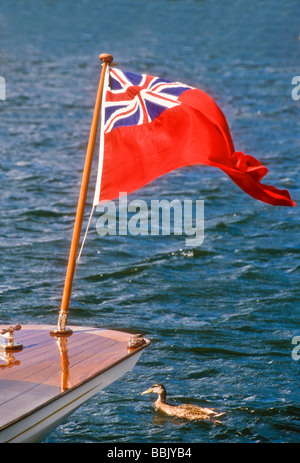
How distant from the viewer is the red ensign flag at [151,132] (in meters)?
11.2

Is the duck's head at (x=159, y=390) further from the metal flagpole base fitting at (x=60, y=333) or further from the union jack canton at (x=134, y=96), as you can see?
the union jack canton at (x=134, y=96)

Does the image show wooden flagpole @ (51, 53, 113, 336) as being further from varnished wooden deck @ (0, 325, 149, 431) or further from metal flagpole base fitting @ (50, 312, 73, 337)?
varnished wooden deck @ (0, 325, 149, 431)

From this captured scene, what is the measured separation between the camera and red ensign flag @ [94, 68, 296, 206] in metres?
11.2

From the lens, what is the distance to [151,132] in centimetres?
1141

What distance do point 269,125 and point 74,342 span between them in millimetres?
25713

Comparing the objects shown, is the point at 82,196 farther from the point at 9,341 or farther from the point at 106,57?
the point at 9,341

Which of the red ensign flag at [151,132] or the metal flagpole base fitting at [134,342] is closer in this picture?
the metal flagpole base fitting at [134,342]

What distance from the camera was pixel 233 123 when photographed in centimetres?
3519

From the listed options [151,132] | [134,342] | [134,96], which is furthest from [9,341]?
[134,96]

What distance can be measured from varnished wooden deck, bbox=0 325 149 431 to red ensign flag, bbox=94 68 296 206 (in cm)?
200

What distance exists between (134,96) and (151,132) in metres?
0.56

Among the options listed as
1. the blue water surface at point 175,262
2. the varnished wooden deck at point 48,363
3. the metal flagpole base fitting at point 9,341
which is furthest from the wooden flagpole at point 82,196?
the blue water surface at point 175,262

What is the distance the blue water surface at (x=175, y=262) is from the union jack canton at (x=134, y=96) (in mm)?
4315
